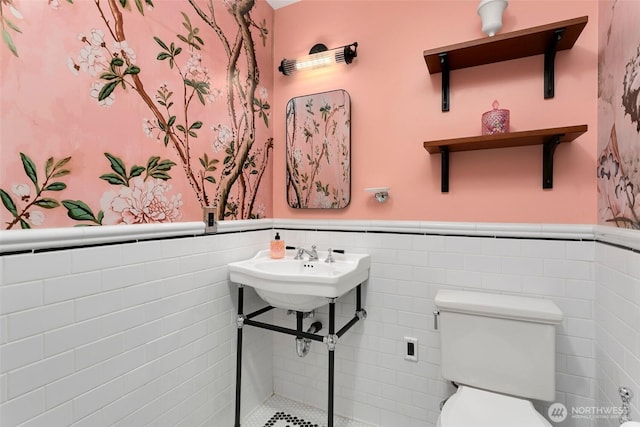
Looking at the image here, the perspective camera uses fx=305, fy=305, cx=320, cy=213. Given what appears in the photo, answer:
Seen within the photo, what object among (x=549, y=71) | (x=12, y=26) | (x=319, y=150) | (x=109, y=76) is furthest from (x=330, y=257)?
(x=12, y=26)

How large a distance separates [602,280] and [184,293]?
1.80 m

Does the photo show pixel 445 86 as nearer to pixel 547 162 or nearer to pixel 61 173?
pixel 547 162

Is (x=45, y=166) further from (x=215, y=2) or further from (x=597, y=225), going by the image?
(x=597, y=225)

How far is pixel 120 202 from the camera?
45.3 inches

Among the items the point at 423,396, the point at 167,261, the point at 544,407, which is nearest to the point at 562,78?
the point at 544,407

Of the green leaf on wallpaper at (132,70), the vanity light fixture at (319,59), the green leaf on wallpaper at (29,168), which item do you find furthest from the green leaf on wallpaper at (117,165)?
the vanity light fixture at (319,59)

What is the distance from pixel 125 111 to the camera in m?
1.17

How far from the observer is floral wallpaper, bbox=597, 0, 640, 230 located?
103 centimetres

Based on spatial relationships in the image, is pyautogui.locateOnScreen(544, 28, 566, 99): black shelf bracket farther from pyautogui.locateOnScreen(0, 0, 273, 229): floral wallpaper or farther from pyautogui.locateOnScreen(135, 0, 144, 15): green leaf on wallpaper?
pyautogui.locateOnScreen(135, 0, 144, 15): green leaf on wallpaper

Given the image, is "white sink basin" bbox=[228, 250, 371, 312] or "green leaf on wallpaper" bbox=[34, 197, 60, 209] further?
"white sink basin" bbox=[228, 250, 371, 312]

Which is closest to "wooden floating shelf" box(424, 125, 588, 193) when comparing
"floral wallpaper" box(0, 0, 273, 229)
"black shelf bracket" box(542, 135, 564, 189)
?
"black shelf bracket" box(542, 135, 564, 189)

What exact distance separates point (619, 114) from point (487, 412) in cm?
122

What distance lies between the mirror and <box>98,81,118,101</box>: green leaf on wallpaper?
40.3 inches

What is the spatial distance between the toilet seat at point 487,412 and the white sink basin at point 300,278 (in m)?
0.60
